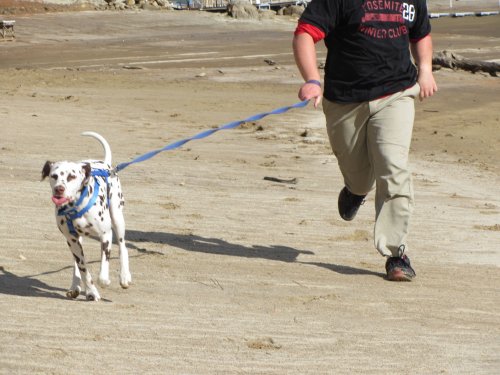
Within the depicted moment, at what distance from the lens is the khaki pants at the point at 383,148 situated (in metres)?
7.50

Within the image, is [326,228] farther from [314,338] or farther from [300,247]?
[314,338]

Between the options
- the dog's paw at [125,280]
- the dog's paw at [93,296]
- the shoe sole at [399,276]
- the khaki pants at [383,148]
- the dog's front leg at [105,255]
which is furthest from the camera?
the shoe sole at [399,276]

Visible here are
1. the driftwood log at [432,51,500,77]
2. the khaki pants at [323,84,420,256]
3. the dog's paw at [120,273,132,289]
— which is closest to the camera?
the dog's paw at [120,273,132,289]

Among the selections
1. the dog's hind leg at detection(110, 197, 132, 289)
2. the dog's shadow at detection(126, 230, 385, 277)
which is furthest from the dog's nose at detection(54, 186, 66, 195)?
the dog's shadow at detection(126, 230, 385, 277)

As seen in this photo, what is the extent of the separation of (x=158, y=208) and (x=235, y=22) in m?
34.3

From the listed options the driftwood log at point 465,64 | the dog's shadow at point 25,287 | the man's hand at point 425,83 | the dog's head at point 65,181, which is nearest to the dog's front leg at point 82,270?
the dog's shadow at point 25,287

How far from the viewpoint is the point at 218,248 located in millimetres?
8555

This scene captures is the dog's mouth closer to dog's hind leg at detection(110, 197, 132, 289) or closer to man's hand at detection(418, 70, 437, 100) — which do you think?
dog's hind leg at detection(110, 197, 132, 289)

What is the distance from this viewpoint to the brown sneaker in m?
7.65

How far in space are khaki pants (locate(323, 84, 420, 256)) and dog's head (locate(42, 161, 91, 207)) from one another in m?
1.96

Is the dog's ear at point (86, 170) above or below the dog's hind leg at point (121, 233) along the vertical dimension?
above

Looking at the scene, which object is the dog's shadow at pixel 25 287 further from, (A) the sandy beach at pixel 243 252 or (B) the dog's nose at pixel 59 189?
(B) the dog's nose at pixel 59 189

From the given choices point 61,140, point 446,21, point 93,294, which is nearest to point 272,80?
point 61,140

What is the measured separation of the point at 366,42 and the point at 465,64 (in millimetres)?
17076
